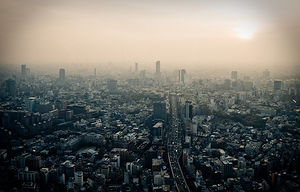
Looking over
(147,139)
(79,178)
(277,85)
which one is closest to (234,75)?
(277,85)

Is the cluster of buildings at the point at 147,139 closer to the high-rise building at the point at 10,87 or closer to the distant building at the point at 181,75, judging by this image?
the high-rise building at the point at 10,87

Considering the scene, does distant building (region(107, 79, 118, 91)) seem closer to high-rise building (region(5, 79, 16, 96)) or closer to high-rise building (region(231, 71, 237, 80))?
high-rise building (region(5, 79, 16, 96))

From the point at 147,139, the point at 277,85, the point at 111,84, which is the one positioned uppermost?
the point at 277,85

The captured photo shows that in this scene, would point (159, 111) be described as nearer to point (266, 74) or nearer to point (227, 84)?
point (266, 74)

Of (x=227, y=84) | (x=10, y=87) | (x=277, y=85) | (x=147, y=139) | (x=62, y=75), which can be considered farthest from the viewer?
(x=62, y=75)

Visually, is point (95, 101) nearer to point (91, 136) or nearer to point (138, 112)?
point (138, 112)

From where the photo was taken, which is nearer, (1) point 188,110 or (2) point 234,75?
Answer: (1) point 188,110

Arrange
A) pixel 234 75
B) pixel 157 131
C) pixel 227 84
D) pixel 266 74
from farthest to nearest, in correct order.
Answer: pixel 234 75 < pixel 227 84 < pixel 266 74 < pixel 157 131

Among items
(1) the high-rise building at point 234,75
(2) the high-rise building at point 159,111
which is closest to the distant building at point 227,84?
(1) the high-rise building at point 234,75
